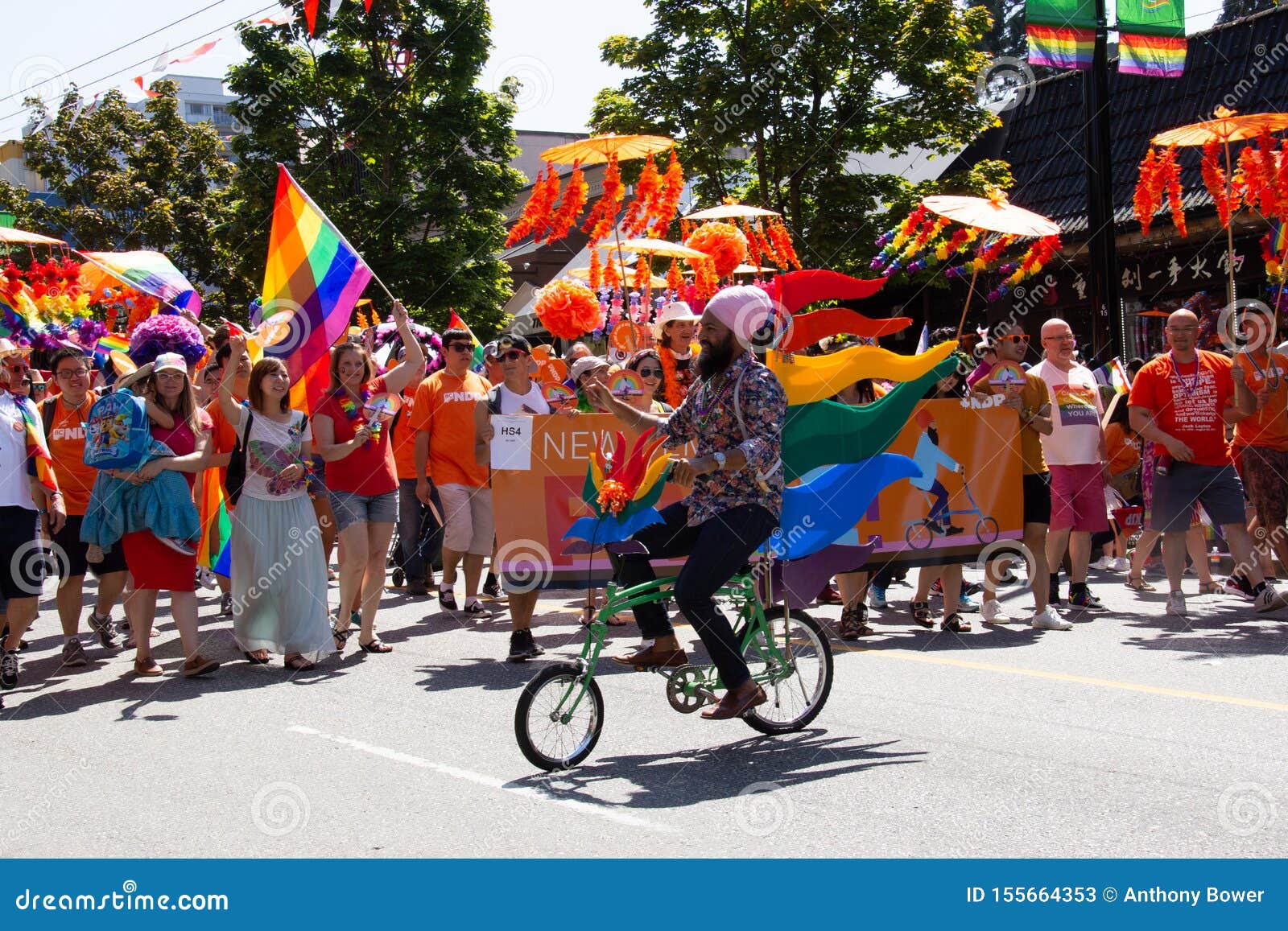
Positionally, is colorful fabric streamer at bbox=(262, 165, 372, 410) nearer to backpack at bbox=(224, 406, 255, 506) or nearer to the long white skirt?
backpack at bbox=(224, 406, 255, 506)

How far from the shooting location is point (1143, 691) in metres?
7.17

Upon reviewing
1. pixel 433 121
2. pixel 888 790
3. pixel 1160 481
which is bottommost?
pixel 888 790

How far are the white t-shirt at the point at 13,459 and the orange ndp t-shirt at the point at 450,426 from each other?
281 centimetres

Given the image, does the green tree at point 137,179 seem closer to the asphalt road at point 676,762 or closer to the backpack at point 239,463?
the backpack at point 239,463

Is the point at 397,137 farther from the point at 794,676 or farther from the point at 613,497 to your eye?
the point at 794,676

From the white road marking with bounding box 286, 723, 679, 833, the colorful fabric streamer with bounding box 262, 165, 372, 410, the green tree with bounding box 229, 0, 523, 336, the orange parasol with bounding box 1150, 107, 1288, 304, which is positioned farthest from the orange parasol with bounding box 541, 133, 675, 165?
the green tree with bounding box 229, 0, 523, 336

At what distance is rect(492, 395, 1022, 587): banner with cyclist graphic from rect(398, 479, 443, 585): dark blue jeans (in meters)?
1.98

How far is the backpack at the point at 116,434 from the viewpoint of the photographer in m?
8.05

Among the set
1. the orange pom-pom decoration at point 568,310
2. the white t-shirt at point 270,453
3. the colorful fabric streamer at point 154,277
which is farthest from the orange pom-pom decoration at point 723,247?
the colorful fabric streamer at point 154,277

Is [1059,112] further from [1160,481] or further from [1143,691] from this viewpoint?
[1143,691]

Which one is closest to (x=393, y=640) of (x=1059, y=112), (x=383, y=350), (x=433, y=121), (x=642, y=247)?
(x=642, y=247)

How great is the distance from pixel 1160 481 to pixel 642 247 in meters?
4.29

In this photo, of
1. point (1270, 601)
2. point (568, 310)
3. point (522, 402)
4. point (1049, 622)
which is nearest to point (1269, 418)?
point (1270, 601)

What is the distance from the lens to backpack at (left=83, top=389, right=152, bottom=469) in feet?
26.4
